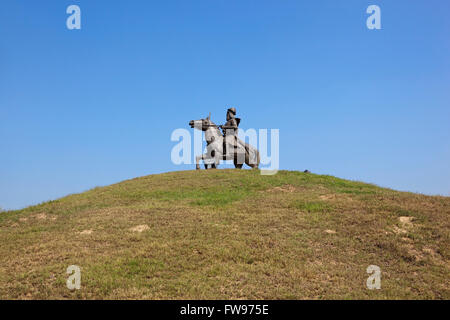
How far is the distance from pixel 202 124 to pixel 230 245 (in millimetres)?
13880

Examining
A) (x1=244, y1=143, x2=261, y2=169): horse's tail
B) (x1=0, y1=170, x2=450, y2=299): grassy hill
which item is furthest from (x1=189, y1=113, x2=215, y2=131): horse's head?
(x1=0, y1=170, x2=450, y2=299): grassy hill

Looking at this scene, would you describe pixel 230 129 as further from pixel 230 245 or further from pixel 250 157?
pixel 230 245

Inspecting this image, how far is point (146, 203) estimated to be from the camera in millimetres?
15992

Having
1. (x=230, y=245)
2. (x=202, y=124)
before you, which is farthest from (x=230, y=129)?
(x=230, y=245)

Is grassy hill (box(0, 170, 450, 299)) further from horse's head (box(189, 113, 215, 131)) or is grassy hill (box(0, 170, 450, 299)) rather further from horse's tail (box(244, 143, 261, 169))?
horse's head (box(189, 113, 215, 131))

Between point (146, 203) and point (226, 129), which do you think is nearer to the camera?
point (146, 203)

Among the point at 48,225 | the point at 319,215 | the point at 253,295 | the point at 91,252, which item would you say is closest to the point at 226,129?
the point at 319,215

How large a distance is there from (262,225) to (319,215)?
2757mm

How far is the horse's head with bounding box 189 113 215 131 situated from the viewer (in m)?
23.3

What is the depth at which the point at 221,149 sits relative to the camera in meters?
22.9

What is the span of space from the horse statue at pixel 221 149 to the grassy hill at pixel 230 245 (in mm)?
5104
